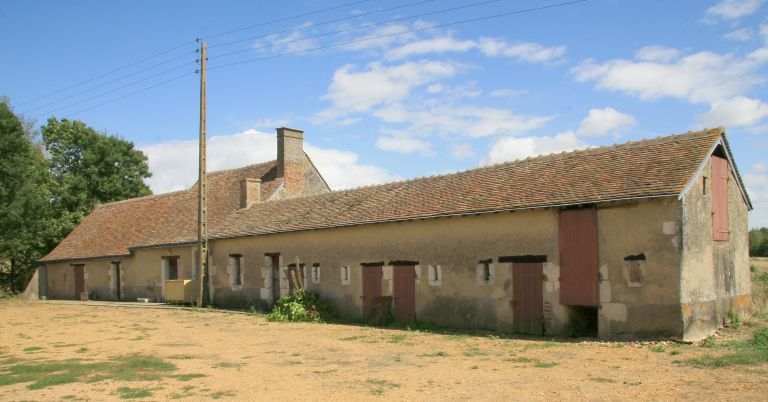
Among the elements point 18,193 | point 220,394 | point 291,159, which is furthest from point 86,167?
point 220,394

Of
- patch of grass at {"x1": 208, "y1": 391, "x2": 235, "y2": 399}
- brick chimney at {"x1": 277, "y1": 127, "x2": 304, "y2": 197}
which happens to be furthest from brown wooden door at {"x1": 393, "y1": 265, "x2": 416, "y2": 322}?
brick chimney at {"x1": 277, "y1": 127, "x2": 304, "y2": 197}

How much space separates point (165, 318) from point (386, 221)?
8.47 meters

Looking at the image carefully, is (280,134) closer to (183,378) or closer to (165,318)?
(165,318)

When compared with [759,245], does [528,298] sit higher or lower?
lower

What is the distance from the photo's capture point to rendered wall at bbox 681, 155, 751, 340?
41.2 feet

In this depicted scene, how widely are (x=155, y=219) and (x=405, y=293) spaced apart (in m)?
18.4

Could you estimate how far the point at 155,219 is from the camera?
31.4 m

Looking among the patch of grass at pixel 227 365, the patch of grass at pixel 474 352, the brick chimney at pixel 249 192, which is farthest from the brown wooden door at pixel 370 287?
the brick chimney at pixel 249 192

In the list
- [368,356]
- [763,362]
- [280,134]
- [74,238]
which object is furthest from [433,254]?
[74,238]

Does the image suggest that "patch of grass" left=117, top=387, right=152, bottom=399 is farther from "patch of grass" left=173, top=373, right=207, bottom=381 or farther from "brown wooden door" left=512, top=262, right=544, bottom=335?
"brown wooden door" left=512, top=262, right=544, bottom=335

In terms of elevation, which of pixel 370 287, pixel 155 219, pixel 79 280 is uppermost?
pixel 155 219

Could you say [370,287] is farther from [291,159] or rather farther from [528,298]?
[291,159]

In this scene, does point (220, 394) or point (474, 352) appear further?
point (474, 352)

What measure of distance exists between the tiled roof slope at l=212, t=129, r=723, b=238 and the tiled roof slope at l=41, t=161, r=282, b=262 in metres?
A: 6.97
